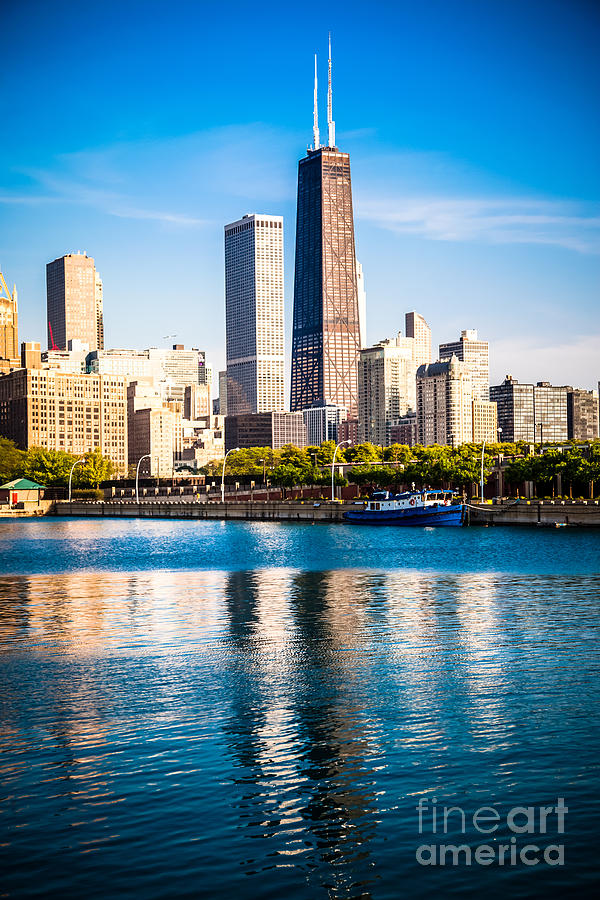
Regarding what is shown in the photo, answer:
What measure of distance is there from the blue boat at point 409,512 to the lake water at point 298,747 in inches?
3828

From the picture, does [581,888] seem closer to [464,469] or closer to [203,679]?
[203,679]

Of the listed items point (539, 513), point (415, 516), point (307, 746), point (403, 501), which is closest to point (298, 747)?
point (307, 746)

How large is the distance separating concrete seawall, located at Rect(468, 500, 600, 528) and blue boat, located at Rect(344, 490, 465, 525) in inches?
146

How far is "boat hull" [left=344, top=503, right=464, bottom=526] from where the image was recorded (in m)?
157

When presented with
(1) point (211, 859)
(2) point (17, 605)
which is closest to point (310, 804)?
(1) point (211, 859)

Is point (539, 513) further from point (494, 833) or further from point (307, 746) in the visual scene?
point (494, 833)

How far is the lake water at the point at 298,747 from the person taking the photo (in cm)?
2019

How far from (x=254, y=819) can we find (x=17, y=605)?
135 ft

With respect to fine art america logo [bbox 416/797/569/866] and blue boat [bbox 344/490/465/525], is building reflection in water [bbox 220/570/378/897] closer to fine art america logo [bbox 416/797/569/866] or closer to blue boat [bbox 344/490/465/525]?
fine art america logo [bbox 416/797/569/866]

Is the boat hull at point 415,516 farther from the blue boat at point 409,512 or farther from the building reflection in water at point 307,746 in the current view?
the building reflection in water at point 307,746

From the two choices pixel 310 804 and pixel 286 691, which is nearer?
pixel 310 804

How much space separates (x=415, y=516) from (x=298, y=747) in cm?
13379

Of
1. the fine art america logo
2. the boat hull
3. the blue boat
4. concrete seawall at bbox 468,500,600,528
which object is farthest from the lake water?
the blue boat

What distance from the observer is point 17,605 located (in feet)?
197
